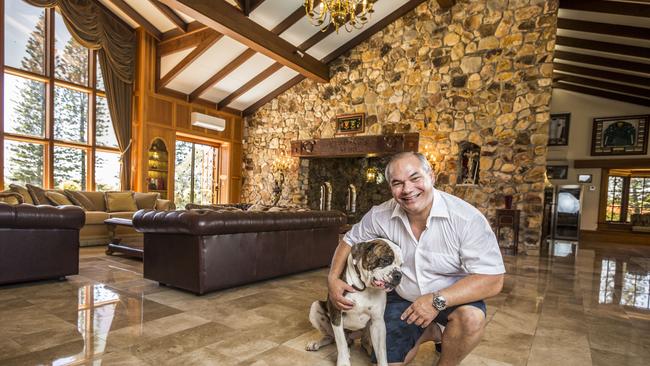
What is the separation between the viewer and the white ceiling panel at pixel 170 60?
23.7 ft

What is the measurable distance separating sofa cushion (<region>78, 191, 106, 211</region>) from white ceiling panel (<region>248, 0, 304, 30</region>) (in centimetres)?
442

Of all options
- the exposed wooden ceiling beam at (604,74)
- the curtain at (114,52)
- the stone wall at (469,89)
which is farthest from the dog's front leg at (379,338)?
the exposed wooden ceiling beam at (604,74)

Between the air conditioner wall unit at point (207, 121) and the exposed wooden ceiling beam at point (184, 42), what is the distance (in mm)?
1537

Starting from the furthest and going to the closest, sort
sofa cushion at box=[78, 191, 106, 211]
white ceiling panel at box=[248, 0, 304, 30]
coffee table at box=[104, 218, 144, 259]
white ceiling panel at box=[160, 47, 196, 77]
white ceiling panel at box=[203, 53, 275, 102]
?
1. white ceiling panel at box=[203, 53, 275, 102]
2. white ceiling panel at box=[160, 47, 196, 77]
3. sofa cushion at box=[78, 191, 106, 211]
4. white ceiling panel at box=[248, 0, 304, 30]
5. coffee table at box=[104, 218, 144, 259]

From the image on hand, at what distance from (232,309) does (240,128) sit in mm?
7841

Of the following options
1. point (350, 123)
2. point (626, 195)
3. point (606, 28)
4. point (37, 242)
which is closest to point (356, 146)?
point (350, 123)

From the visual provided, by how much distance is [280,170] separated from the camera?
8.91 metres

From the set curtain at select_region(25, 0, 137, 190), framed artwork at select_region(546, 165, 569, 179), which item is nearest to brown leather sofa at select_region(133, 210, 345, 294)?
curtain at select_region(25, 0, 137, 190)

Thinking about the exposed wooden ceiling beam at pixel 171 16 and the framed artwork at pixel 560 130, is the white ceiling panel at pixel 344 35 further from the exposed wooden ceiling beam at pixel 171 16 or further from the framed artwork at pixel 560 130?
the framed artwork at pixel 560 130

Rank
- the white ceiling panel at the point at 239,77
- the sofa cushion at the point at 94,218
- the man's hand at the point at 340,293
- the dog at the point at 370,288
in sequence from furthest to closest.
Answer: the white ceiling panel at the point at 239,77 < the sofa cushion at the point at 94,218 < the man's hand at the point at 340,293 < the dog at the point at 370,288

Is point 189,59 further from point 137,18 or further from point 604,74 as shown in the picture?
point 604,74

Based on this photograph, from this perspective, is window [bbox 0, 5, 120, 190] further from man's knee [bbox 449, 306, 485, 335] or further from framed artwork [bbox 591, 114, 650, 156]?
framed artwork [bbox 591, 114, 650, 156]

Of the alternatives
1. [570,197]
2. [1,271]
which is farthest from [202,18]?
[570,197]

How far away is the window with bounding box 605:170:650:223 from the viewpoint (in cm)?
1009
